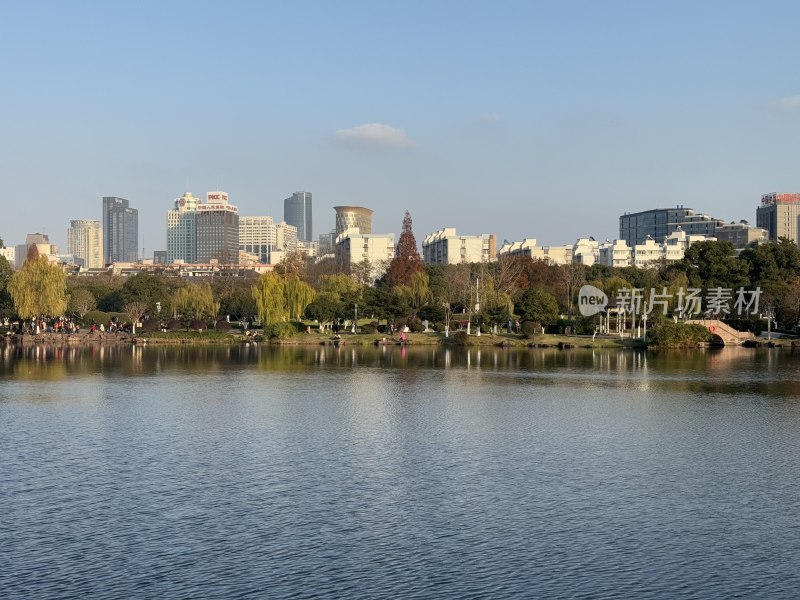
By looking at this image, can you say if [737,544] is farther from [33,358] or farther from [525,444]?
[33,358]

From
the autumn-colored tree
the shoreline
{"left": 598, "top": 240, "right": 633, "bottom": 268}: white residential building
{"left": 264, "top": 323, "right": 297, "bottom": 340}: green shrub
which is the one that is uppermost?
{"left": 598, "top": 240, "right": 633, "bottom": 268}: white residential building

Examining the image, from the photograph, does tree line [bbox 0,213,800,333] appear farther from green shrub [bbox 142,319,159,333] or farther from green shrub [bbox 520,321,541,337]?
green shrub [bbox 142,319,159,333]

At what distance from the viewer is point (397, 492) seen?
18359 millimetres

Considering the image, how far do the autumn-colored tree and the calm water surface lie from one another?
156ft

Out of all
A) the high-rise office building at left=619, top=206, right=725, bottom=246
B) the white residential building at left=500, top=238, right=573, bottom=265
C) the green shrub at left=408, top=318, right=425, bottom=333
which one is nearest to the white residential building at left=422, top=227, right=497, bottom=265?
the white residential building at left=500, top=238, right=573, bottom=265

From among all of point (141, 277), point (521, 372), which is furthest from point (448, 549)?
point (141, 277)

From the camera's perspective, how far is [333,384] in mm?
38031

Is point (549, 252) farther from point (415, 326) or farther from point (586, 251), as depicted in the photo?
point (415, 326)

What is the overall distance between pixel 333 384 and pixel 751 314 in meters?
46.6

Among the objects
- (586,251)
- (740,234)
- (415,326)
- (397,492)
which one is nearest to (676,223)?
(740,234)

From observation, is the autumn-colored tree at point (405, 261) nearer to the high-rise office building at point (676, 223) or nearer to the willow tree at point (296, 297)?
the willow tree at point (296, 297)

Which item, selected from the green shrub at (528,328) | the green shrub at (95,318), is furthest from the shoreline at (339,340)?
the green shrub at (95,318)

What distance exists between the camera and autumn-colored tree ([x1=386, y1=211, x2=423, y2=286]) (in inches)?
3300

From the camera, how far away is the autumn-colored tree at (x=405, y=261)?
83812 millimetres
